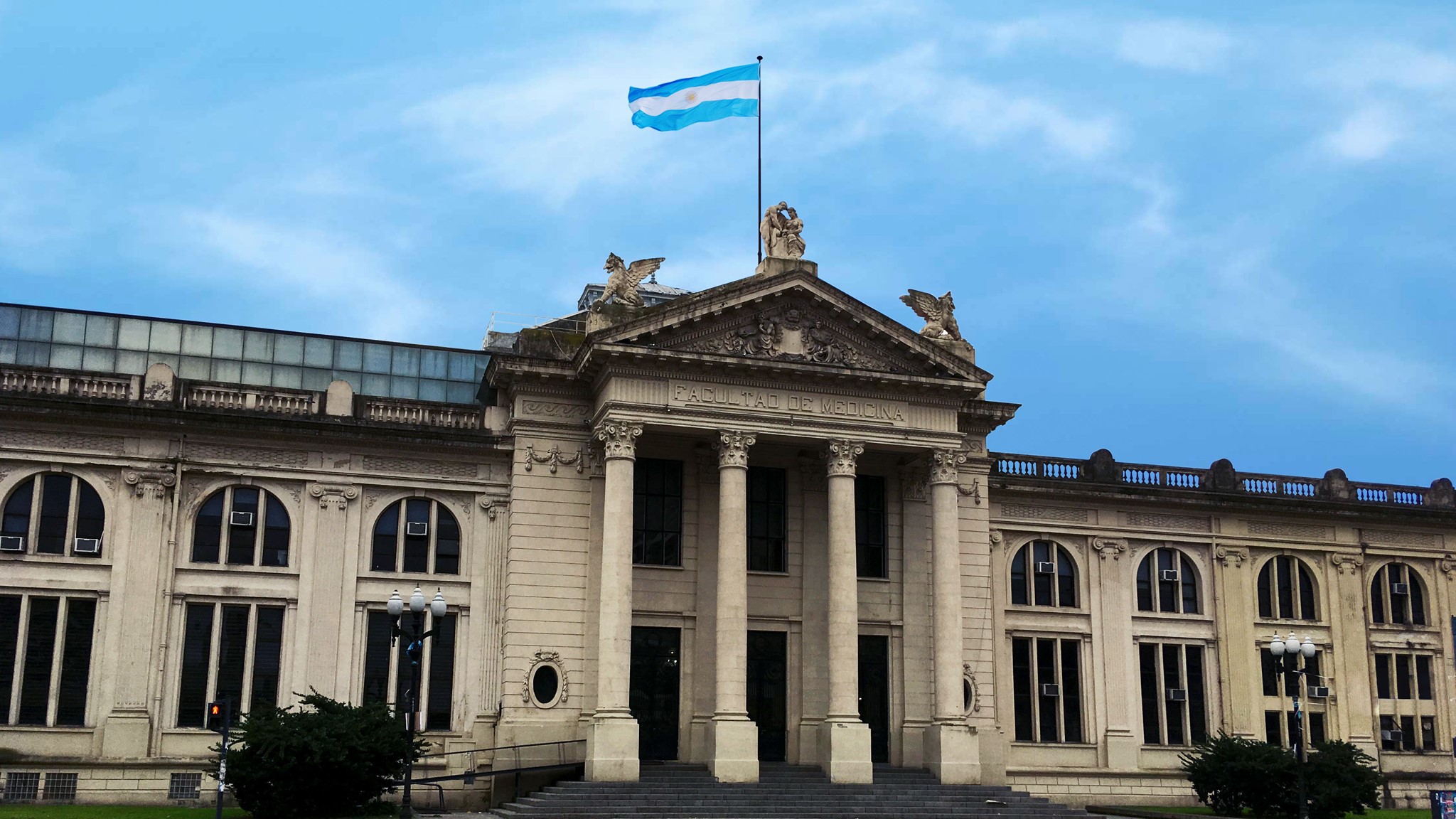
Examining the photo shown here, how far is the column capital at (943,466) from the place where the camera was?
40.3 meters

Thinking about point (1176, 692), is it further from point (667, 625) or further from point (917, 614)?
A: point (667, 625)

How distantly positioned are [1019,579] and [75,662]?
27.8 meters

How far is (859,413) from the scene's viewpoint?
39875 mm

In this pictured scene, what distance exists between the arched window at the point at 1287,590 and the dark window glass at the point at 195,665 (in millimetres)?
33368

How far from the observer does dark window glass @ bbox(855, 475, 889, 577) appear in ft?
138

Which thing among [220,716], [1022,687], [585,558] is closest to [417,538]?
[585,558]

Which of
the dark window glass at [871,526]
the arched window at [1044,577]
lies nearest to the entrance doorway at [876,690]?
the dark window glass at [871,526]

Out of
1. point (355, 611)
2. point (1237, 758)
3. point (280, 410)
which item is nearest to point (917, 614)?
point (1237, 758)

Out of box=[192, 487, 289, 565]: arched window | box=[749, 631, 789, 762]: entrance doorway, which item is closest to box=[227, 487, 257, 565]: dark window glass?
box=[192, 487, 289, 565]: arched window

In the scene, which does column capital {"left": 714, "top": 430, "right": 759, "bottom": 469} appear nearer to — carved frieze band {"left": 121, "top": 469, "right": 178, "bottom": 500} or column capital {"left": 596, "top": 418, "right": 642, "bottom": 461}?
column capital {"left": 596, "top": 418, "right": 642, "bottom": 461}

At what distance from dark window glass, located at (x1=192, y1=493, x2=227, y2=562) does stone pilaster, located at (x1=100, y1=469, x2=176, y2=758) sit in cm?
78

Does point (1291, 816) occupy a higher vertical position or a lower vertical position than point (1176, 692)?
lower

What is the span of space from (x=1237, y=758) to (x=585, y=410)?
2088 centimetres

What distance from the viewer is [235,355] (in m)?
45.1
